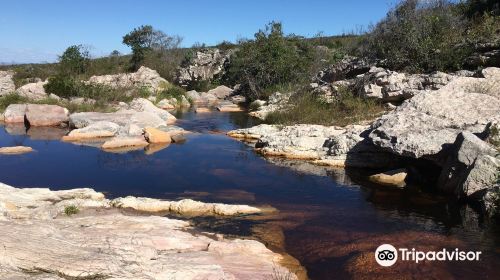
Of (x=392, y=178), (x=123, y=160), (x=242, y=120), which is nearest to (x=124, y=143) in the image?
(x=123, y=160)

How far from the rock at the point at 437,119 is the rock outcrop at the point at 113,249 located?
23.9 feet

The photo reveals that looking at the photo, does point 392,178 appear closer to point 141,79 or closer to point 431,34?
point 431,34

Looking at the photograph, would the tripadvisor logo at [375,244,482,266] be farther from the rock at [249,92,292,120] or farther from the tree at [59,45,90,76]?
the tree at [59,45,90,76]

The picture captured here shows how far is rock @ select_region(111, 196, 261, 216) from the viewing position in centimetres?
1021

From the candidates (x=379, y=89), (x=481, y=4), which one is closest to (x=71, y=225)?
(x=379, y=89)

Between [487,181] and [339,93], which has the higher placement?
[339,93]

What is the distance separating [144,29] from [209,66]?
43.0 feet

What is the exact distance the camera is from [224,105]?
3566cm

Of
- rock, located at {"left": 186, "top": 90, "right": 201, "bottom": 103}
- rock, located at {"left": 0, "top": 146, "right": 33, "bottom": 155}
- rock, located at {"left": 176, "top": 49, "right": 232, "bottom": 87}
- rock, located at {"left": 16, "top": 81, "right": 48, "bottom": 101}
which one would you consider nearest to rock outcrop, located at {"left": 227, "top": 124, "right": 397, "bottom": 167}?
rock, located at {"left": 0, "top": 146, "right": 33, "bottom": 155}

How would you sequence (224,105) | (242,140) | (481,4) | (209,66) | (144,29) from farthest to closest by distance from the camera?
(144,29), (209,66), (224,105), (481,4), (242,140)

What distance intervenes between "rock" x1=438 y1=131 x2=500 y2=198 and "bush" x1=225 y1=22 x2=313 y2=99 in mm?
22938

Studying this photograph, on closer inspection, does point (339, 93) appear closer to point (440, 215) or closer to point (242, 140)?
point (242, 140)

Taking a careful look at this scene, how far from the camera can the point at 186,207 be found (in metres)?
10.3

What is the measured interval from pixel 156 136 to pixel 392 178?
11.1 metres
